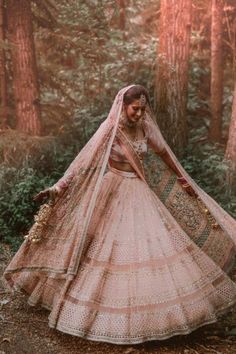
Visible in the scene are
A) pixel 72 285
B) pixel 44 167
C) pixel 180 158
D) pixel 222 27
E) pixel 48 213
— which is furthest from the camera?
pixel 222 27

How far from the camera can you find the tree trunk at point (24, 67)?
965 centimetres

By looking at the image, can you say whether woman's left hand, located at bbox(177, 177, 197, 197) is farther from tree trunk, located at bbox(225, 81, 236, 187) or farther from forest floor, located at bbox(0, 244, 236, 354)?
Answer: tree trunk, located at bbox(225, 81, 236, 187)

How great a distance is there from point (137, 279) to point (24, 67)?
6342 mm

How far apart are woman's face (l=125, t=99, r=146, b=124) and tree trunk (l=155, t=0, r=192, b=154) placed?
3.07 metres

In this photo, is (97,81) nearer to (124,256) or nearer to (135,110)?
(135,110)

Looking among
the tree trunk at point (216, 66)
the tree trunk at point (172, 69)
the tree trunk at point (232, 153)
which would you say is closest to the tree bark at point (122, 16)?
the tree trunk at point (216, 66)

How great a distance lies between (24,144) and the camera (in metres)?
9.10

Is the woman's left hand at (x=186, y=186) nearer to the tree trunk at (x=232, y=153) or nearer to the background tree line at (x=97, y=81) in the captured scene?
the background tree line at (x=97, y=81)

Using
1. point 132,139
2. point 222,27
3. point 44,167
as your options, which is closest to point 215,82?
point 222,27

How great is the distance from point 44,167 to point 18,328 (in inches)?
167

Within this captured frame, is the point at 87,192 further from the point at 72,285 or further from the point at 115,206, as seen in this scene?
the point at 72,285

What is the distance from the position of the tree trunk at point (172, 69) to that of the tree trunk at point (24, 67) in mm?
2761

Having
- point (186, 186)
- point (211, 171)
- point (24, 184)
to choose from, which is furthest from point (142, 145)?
point (24, 184)

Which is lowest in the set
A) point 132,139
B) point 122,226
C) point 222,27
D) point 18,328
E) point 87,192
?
point 18,328
